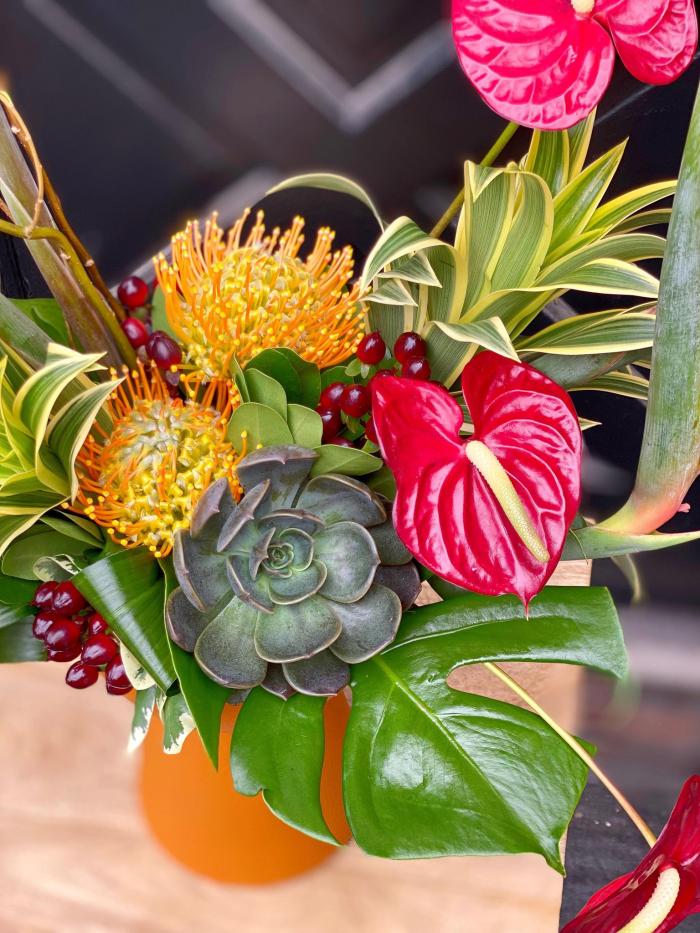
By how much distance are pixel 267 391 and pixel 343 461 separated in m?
0.04

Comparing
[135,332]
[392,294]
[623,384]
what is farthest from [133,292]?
[623,384]

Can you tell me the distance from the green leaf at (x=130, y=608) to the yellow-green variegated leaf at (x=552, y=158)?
0.25 meters

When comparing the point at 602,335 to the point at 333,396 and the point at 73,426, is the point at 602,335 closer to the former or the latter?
the point at 333,396

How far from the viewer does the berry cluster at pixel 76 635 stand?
373mm

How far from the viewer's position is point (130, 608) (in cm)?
36

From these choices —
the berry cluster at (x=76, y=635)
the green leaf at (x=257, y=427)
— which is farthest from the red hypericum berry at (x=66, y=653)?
the green leaf at (x=257, y=427)

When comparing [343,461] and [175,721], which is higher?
[343,461]

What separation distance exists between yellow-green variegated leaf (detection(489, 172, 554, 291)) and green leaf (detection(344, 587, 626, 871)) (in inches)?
5.4

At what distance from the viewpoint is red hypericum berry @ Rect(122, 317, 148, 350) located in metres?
0.40

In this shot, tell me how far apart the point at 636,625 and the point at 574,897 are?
0.95 ft

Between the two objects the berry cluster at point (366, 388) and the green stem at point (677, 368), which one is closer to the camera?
the green stem at point (677, 368)

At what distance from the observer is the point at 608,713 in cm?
98

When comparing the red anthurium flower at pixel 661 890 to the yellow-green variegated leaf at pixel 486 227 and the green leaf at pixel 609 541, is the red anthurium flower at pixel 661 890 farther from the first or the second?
the yellow-green variegated leaf at pixel 486 227

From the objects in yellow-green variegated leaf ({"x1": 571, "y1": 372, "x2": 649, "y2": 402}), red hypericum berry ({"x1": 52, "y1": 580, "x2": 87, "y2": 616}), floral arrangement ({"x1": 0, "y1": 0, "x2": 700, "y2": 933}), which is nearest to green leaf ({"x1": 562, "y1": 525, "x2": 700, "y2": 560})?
floral arrangement ({"x1": 0, "y1": 0, "x2": 700, "y2": 933})
